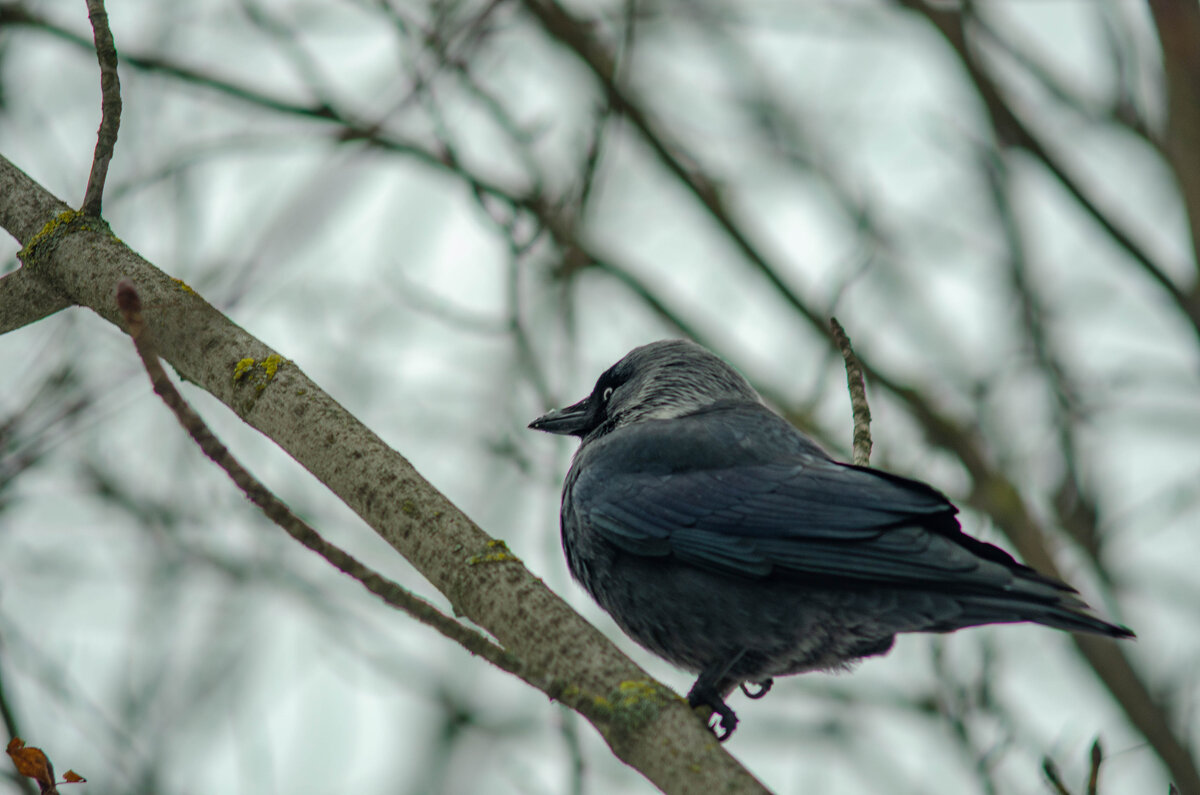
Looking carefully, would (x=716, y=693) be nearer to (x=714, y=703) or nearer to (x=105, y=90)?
(x=714, y=703)

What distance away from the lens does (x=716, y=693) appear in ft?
10.7

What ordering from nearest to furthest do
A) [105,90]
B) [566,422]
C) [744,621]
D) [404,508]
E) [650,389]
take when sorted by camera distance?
1. [404,508]
2. [105,90]
3. [744,621]
4. [650,389]
5. [566,422]

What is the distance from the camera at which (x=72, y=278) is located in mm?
2811

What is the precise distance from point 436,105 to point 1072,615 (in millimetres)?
3816

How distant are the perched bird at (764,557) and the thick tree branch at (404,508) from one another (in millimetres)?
918

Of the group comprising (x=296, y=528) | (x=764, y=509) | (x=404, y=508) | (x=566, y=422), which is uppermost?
(x=566, y=422)

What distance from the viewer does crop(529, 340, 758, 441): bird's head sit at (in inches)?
176

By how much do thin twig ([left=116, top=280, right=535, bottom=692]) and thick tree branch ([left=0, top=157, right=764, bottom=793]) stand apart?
6.6 inches

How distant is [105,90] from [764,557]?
2.25 meters

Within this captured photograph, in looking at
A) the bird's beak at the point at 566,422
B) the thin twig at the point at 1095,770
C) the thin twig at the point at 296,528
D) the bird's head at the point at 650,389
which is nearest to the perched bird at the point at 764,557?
the thin twig at the point at 1095,770

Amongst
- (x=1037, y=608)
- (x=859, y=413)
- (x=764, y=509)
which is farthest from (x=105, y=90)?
(x=1037, y=608)

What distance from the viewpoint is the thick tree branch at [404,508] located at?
86.8 inches

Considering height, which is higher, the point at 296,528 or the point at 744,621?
the point at 744,621

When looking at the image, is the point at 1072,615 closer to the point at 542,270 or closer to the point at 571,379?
the point at 571,379
